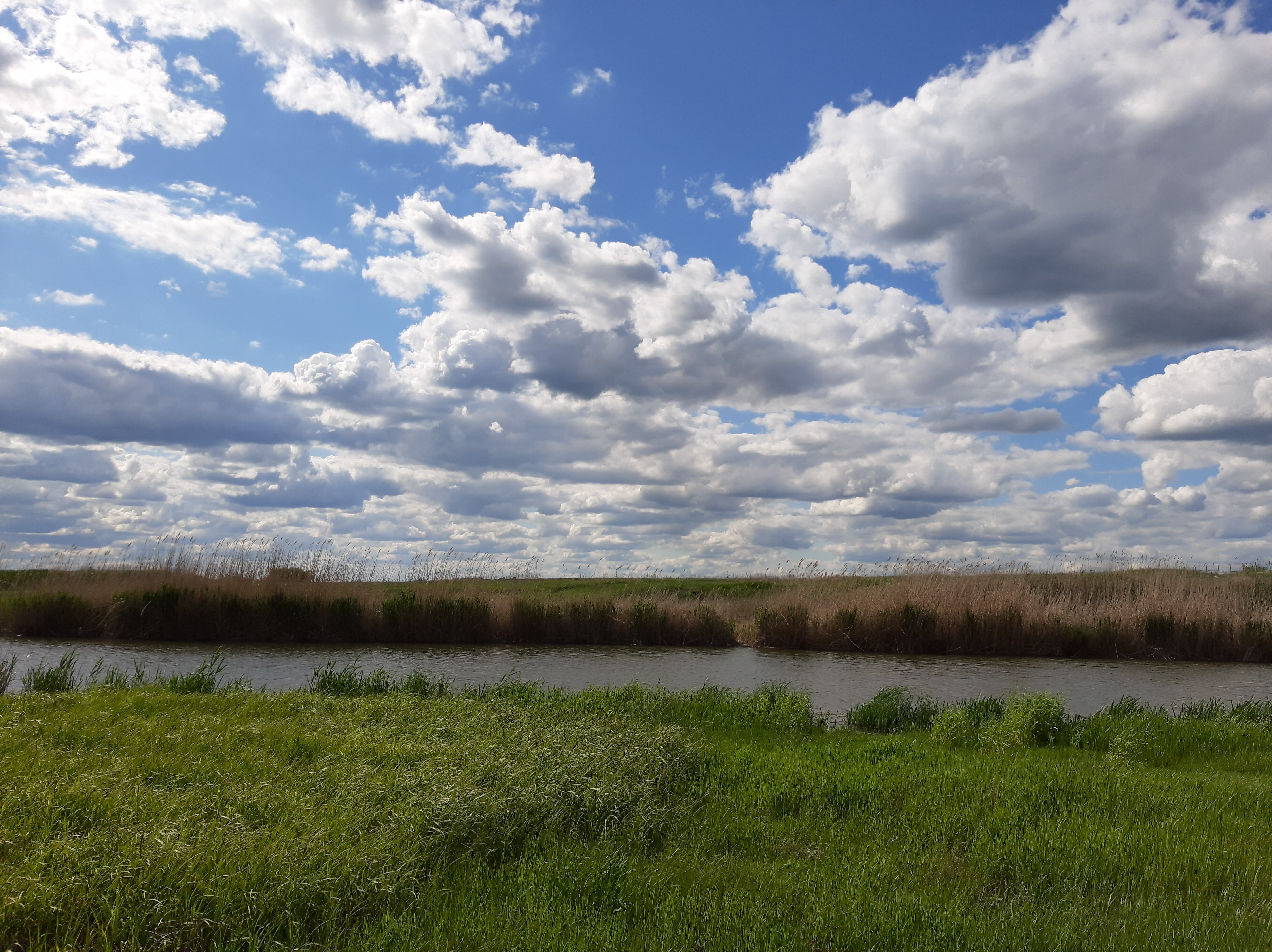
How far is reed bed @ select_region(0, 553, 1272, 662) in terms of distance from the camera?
58.2 ft

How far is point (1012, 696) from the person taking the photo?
8961mm

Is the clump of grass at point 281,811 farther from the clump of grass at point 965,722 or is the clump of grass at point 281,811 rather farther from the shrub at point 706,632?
the shrub at point 706,632

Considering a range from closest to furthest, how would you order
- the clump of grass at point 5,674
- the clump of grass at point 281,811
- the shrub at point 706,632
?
the clump of grass at point 281,811, the clump of grass at point 5,674, the shrub at point 706,632

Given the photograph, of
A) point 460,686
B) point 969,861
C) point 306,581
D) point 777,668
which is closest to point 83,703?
point 460,686

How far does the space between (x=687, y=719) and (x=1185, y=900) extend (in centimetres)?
552

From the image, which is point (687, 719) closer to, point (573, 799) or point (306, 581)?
point (573, 799)

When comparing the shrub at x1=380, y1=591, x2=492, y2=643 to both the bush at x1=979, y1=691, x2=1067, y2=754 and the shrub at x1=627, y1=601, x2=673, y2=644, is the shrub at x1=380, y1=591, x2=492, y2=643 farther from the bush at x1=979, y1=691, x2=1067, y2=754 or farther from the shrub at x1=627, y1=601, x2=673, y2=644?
the bush at x1=979, y1=691, x2=1067, y2=754

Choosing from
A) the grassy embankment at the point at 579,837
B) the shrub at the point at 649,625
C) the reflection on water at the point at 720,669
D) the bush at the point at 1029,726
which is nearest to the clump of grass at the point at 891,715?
the reflection on water at the point at 720,669

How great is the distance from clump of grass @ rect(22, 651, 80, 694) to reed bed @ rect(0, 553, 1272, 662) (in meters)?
9.02

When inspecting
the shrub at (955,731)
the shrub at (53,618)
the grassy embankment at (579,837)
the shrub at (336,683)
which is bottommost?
the shrub at (53,618)

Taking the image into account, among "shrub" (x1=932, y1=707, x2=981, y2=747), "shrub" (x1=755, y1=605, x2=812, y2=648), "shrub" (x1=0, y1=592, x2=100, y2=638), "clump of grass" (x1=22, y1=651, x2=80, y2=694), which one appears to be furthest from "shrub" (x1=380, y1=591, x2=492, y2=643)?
"shrub" (x1=932, y1=707, x2=981, y2=747)

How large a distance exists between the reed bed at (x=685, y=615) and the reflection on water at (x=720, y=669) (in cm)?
74

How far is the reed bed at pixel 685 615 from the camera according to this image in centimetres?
1775

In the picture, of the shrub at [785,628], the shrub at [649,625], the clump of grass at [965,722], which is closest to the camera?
the clump of grass at [965,722]
